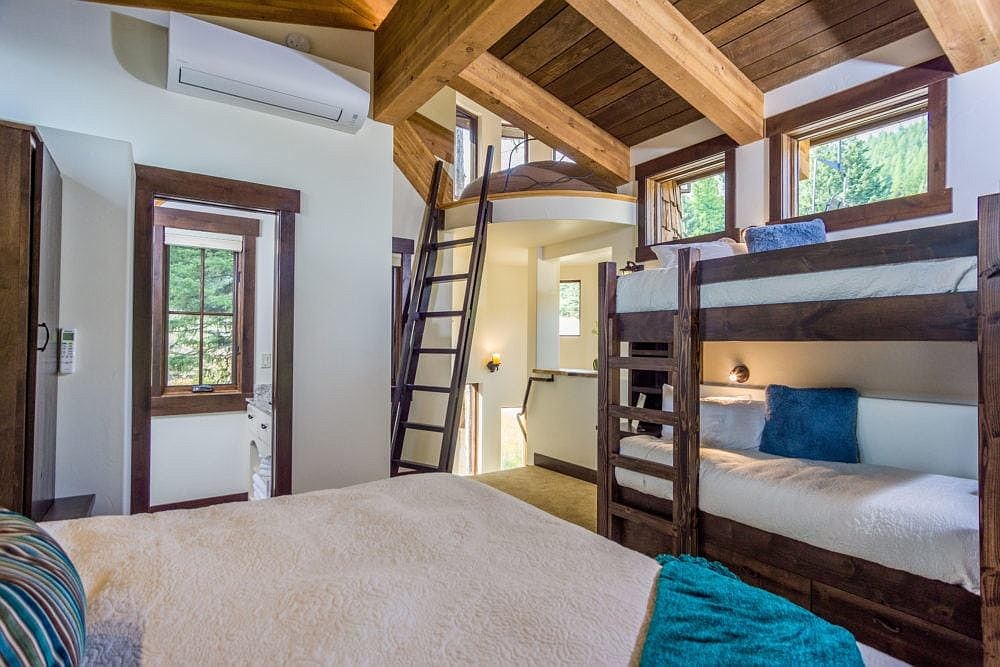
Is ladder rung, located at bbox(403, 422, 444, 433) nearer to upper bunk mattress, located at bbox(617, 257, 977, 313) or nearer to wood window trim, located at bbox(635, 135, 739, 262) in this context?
upper bunk mattress, located at bbox(617, 257, 977, 313)

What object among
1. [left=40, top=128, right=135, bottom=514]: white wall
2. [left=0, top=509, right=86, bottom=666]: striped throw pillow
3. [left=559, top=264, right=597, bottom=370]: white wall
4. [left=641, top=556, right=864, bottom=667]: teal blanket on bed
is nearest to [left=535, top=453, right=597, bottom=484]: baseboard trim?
[left=559, top=264, right=597, bottom=370]: white wall

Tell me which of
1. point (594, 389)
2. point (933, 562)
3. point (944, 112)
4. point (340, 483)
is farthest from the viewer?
point (594, 389)

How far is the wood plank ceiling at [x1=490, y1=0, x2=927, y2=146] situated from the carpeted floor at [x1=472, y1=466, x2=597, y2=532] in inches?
104

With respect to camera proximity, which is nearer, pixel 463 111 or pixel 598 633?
pixel 598 633

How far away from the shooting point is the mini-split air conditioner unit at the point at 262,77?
2.33 metres

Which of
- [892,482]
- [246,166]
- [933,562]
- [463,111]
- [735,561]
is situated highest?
[463,111]

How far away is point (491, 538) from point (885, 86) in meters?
2.78

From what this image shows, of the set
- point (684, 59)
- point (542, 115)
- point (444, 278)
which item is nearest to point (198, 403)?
point (444, 278)

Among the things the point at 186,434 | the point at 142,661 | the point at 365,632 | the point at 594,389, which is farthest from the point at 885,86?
the point at 186,434

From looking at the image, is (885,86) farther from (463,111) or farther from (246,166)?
(463,111)

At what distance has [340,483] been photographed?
2.87m

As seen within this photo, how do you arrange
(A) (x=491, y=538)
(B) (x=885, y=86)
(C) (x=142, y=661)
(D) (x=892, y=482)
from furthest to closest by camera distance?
1. (B) (x=885, y=86)
2. (D) (x=892, y=482)
3. (A) (x=491, y=538)
4. (C) (x=142, y=661)

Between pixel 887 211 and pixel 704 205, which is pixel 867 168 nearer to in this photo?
pixel 887 211

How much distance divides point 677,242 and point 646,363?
1382 mm
